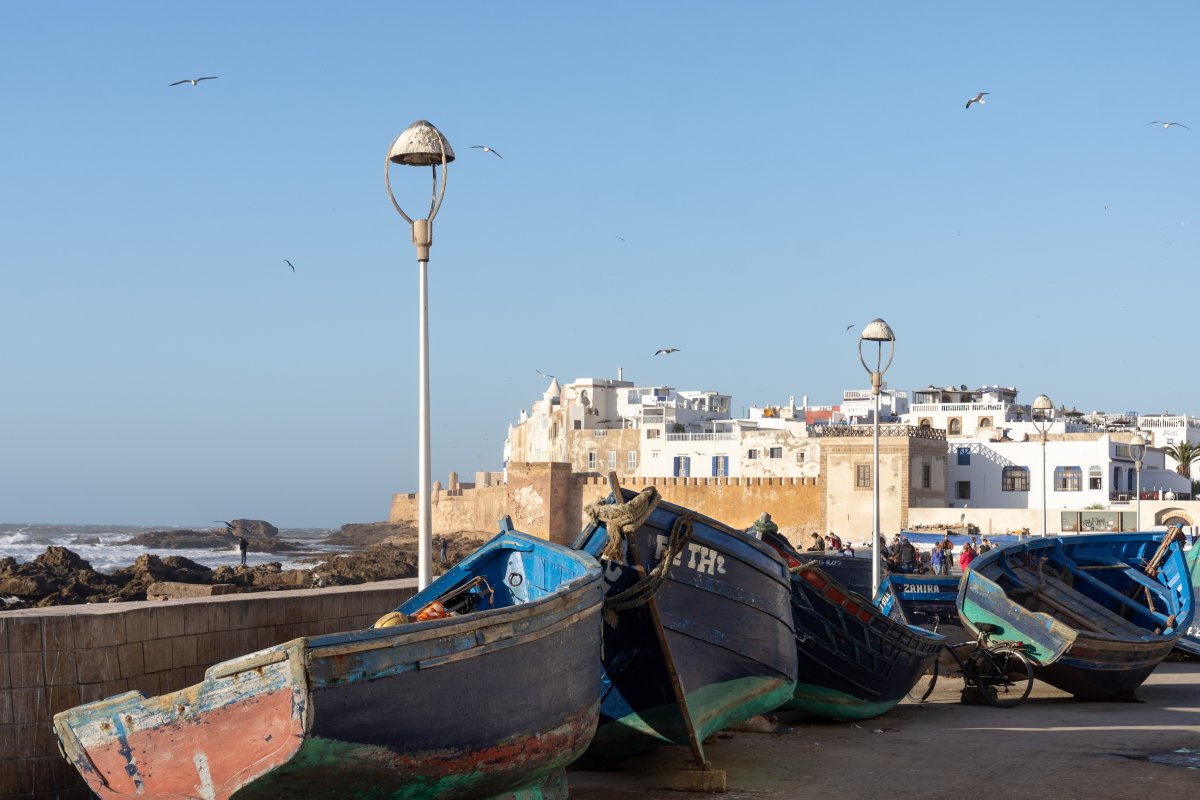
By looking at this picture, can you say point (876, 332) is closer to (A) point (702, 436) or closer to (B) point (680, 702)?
(B) point (680, 702)

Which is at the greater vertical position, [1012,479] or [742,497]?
[1012,479]

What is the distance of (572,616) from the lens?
7.81m

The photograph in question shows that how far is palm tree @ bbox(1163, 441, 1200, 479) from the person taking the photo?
2408 inches

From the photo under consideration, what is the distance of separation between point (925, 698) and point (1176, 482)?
4699 centimetres

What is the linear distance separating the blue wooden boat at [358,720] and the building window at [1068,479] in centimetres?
4753

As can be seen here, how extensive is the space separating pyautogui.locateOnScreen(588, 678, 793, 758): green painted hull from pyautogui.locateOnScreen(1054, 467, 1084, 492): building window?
1763 inches

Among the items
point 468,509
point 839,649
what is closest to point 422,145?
point 839,649

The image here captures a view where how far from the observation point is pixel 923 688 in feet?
50.8

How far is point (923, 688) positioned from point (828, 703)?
3446mm

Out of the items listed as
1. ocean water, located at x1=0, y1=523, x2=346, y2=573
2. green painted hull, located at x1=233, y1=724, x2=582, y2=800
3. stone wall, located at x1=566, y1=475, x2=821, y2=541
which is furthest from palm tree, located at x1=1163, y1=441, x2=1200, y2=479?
green painted hull, located at x1=233, y1=724, x2=582, y2=800

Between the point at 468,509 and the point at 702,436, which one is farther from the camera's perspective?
the point at 468,509

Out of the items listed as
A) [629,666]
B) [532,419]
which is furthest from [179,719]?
[532,419]

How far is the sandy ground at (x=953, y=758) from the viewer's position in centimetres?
921


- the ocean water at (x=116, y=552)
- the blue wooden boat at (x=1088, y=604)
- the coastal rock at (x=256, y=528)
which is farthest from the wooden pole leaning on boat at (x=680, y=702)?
the coastal rock at (x=256, y=528)
